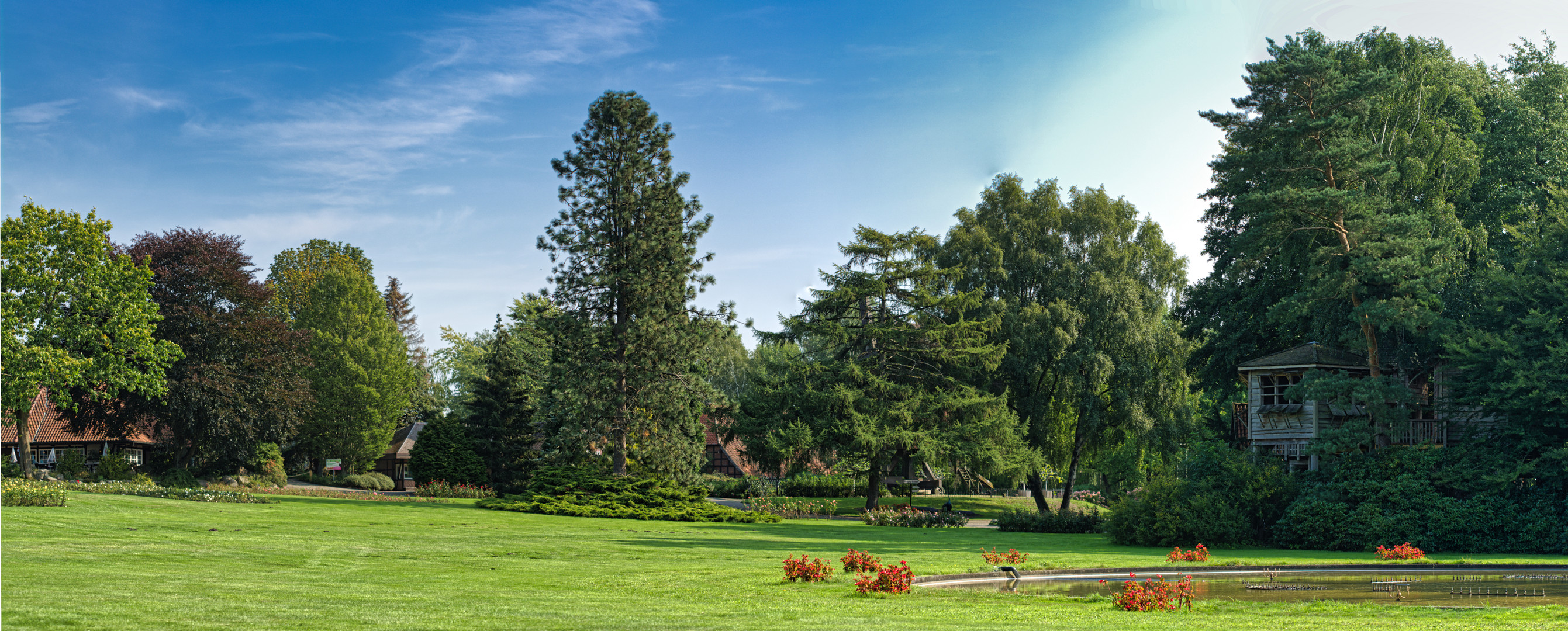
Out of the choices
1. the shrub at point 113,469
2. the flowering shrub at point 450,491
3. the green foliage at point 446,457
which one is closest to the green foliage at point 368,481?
the green foliage at point 446,457

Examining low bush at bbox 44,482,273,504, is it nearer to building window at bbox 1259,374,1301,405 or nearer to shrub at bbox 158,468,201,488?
shrub at bbox 158,468,201,488

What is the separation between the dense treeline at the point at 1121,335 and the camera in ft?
93.5

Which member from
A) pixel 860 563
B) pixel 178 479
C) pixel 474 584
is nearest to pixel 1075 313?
pixel 860 563

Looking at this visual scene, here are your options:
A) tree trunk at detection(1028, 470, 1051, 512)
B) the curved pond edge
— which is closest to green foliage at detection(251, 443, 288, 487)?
tree trunk at detection(1028, 470, 1051, 512)

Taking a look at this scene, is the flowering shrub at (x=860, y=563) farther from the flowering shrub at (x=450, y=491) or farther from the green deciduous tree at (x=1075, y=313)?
the flowering shrub at (x=450, y=491)

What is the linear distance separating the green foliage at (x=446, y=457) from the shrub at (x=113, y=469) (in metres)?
10.9

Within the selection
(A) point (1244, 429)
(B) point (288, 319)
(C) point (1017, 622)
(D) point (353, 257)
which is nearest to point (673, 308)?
(A) point (1244, 429)

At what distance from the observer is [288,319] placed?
63.1 metres

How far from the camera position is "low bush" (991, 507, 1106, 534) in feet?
112

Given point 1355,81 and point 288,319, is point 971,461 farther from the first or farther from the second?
point 288,319

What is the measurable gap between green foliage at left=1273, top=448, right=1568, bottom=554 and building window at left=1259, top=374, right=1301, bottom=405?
488 centimetres

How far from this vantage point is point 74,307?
119 ft

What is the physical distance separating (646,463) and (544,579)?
24206mm

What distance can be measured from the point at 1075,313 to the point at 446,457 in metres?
27.3
